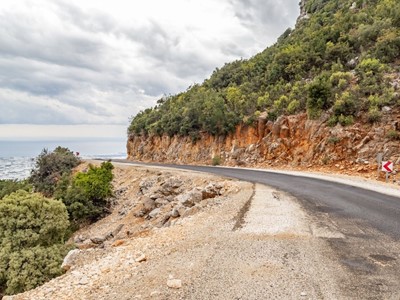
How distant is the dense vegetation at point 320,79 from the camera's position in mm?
24541

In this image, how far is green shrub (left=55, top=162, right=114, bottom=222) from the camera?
25.2m

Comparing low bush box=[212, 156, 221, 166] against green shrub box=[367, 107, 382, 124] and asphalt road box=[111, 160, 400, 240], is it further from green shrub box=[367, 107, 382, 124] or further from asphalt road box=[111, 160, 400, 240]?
asphalt road box=[111, 160, 400, 240]

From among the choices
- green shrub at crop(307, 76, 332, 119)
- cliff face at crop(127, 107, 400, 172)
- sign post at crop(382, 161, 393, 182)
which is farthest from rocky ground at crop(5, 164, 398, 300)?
green shrub at crop(307, 76, 332, 119)

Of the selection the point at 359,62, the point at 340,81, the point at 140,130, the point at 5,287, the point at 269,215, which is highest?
Result: the point at 359,62

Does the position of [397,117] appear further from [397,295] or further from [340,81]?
[397,295]

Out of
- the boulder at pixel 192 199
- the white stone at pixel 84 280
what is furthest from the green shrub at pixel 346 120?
the white stone at pixel 84 280

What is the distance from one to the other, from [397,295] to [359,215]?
546 centimetres

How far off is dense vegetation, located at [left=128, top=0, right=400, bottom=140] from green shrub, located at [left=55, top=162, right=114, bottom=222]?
13.3 m

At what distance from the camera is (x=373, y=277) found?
4898 millimetres

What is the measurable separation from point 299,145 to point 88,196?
59.7ft

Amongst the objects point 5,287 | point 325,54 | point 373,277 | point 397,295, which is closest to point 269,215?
point 373,277

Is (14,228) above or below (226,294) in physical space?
below

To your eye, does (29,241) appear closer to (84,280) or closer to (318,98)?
(84,280)

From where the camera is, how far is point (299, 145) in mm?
26031
